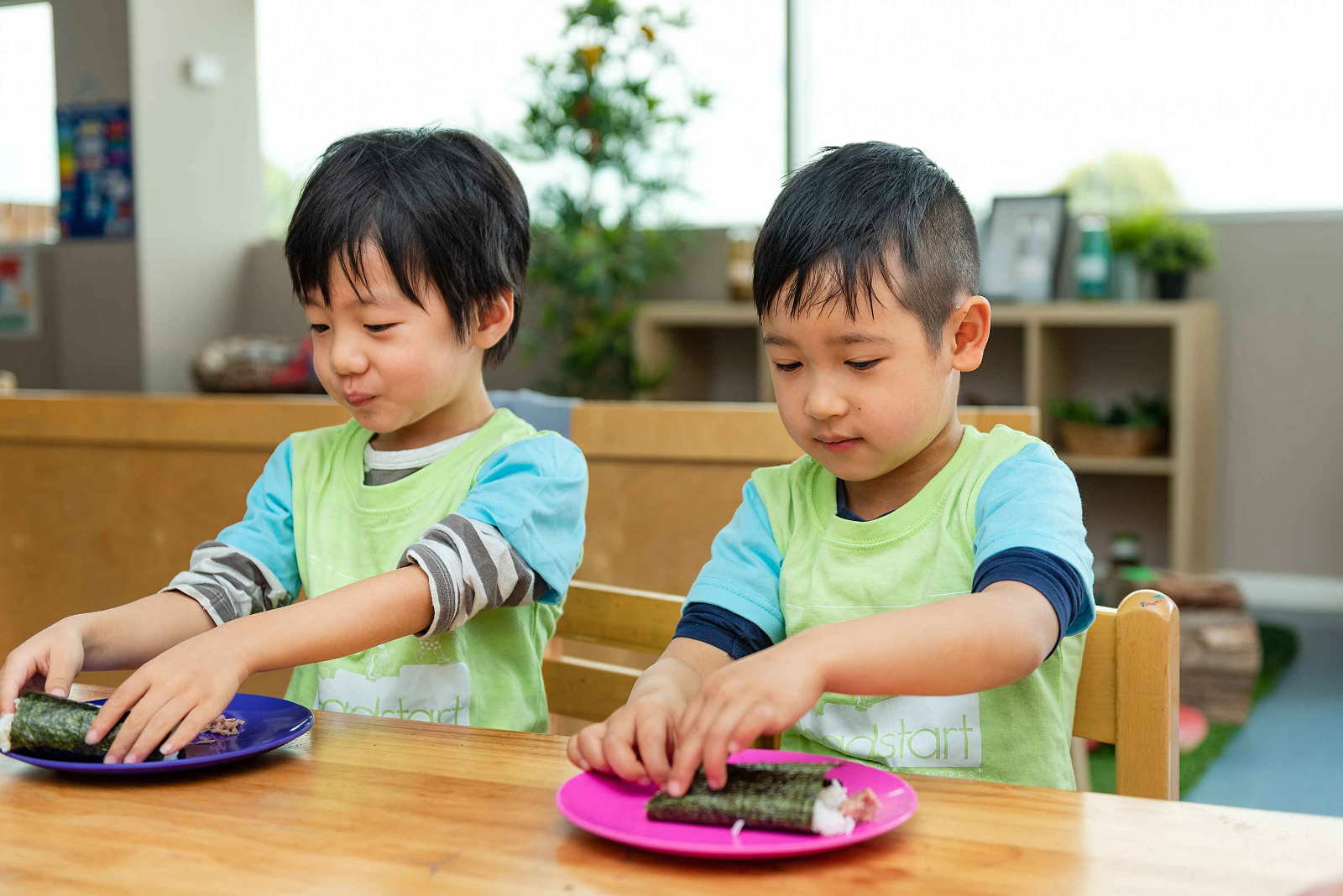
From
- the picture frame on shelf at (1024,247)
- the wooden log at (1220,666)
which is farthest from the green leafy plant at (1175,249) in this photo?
the wooden log at (1220,666)

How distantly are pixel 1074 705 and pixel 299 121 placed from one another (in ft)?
16.8

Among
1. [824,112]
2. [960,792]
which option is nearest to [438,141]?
[960,792]

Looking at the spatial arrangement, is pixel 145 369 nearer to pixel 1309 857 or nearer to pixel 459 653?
pixel 459 653

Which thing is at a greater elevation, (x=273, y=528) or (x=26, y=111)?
(x=26, y=111)

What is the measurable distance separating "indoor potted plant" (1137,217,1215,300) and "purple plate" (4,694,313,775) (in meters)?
3.44

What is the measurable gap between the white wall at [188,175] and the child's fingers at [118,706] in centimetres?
453

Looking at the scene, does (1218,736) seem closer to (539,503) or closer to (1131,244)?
(1131,244)

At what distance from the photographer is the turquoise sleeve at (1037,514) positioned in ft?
2.54

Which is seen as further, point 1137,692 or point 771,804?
point 1137,692

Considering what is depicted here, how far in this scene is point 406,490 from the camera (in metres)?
1.09

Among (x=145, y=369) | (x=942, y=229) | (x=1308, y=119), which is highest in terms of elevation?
(x=1308, y=119)

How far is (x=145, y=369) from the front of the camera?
4.90 metres

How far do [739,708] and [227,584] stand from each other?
578 mm

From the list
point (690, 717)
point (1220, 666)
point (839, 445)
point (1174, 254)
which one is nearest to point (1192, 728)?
point (1220, 666)
